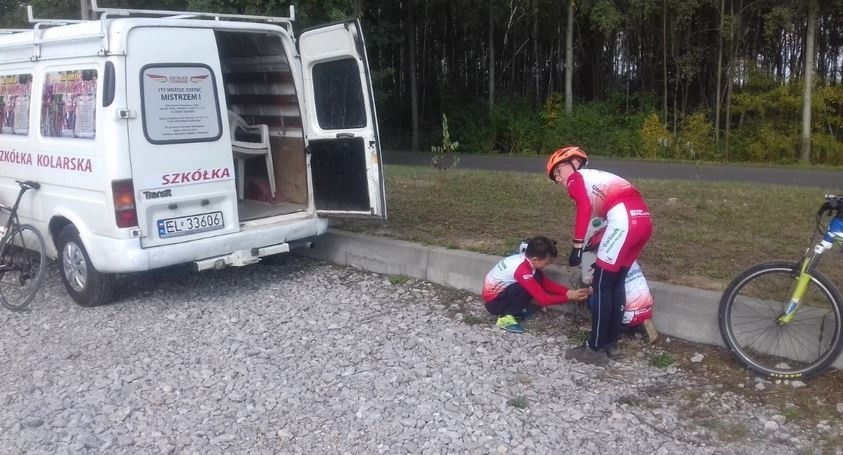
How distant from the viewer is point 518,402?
4.55 metres

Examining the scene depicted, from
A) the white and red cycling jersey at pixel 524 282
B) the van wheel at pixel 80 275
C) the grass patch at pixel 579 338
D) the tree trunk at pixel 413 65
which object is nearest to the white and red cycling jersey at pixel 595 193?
the white and red cycling jersey at pixel 524 282

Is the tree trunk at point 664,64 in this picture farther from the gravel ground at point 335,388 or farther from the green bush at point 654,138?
the gravel ground at point 335,388

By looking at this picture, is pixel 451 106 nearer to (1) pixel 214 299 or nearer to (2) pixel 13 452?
(1) pixel 214 299

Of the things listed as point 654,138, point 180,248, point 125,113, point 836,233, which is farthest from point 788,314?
point 654,138

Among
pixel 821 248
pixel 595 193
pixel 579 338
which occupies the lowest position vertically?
pixel 579 338

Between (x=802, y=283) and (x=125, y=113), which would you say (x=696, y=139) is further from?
(x=125, y=113)

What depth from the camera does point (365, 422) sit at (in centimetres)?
442

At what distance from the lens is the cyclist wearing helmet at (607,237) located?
5.02 meters

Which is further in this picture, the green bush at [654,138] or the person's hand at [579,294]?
the green bush at [654,138]

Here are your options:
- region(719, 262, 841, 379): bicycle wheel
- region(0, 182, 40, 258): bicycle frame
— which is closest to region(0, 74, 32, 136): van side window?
region(0, 182, 40, 258): bicycle frame

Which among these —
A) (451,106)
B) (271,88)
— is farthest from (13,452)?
(451,106)

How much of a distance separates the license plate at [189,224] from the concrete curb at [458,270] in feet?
5.04

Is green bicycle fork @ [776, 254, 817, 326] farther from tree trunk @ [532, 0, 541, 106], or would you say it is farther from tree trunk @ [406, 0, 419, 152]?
tree trunk @ [532, 0, 541, 106]

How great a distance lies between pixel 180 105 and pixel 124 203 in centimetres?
95
